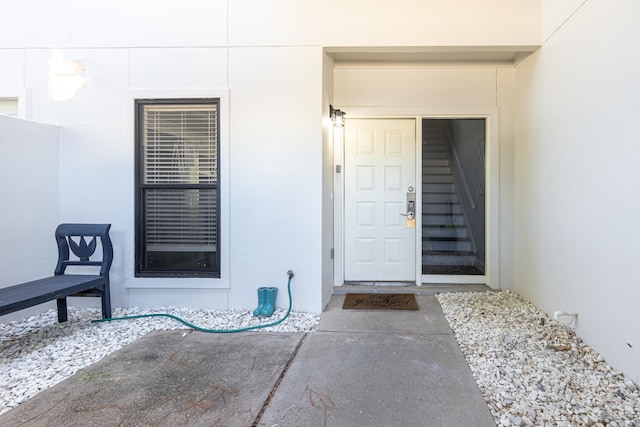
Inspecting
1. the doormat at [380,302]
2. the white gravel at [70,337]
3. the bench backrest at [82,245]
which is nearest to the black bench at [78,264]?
the bench backrest at [82,245]

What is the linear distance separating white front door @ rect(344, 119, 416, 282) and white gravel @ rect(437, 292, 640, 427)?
1.06 meters

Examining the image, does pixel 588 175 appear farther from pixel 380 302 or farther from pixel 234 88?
pixel 234 88

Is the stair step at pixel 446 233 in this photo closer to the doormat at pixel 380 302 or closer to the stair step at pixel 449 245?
the stair step at pixel 449 245

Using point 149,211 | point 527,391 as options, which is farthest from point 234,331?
point 527,391

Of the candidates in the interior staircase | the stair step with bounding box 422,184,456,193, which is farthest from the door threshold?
the stair step with bounding box 422,184,456,193

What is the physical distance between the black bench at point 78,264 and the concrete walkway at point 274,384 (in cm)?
70

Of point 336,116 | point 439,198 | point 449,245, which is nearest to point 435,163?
point 439,198

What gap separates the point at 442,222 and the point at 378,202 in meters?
0.85

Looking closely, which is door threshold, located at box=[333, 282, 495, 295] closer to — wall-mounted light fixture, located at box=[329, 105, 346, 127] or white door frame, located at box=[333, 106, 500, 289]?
white door frame, located at box=[333, 106, 500, 289]

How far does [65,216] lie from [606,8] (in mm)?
4845

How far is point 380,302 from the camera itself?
3.42 m

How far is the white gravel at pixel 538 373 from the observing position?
65.3 inches

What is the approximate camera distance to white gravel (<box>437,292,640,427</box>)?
1.66 metres

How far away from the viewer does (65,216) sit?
3271 mm
